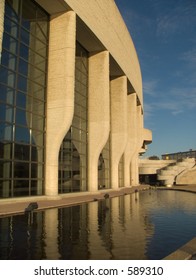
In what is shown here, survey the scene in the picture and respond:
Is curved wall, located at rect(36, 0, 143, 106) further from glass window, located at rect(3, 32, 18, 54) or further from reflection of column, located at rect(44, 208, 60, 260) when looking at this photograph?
reflection of column, located at rect(44, 208, 60, 260)

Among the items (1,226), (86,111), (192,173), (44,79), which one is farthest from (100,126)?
(192,173)

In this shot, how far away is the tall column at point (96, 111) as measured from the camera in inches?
1324

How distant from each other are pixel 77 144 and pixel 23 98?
382 inches

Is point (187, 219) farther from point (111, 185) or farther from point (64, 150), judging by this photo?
point (111, 185)

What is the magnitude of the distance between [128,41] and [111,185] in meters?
22.1

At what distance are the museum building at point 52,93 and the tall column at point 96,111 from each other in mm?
111

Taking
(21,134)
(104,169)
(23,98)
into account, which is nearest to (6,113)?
(21,134)

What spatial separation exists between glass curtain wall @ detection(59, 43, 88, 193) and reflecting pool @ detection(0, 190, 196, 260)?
14231 mm

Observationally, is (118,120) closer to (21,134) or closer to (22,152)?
(21,134)

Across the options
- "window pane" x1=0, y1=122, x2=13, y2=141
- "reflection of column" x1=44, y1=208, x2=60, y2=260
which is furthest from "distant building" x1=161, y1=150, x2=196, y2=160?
"reflection of column" x1=44, y1=208, x2=60, y2=260

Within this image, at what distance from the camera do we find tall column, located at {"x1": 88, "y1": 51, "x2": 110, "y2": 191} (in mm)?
33625

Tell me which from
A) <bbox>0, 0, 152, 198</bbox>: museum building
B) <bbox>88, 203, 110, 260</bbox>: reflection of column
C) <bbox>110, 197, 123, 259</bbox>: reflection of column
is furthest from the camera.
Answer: <bbox>0, 0, 152, 198</bbox>: museum building

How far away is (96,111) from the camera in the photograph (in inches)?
1358
